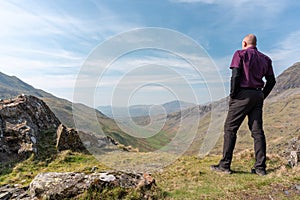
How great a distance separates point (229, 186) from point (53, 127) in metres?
11.7

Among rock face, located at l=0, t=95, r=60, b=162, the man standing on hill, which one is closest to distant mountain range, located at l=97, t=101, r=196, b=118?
the man standing on hill

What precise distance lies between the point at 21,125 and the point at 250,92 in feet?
37.0

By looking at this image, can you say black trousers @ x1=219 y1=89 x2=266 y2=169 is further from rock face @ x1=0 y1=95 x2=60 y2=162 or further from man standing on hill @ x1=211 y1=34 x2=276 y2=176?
rock face @ x1=0 y1=95 x2=60 y2=162

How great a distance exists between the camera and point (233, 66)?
7266 mm

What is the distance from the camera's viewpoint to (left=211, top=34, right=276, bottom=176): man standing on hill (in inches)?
288

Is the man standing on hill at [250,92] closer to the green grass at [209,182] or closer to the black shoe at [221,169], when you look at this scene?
the black shoe at [221,169]

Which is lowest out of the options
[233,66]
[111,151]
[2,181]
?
[2,181]

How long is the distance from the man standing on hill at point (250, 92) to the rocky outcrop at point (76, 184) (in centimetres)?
340

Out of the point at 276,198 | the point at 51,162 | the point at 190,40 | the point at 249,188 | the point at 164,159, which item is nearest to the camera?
the point at 276,198

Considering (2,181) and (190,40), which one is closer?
(2,181)

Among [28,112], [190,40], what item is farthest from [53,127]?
[190,40]

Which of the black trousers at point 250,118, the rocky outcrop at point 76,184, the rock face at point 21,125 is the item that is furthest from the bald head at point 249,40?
the rock face at point 21,125

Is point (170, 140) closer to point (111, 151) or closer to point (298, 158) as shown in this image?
point (111, 151)

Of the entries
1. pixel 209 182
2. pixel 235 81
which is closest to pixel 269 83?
pixel 235 81
